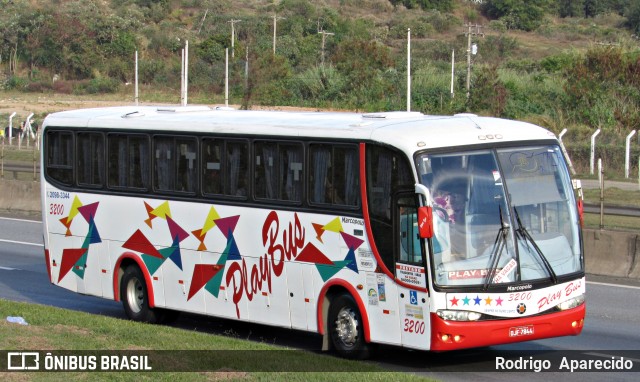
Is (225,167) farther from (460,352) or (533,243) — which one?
(533,243)

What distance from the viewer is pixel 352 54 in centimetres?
6309

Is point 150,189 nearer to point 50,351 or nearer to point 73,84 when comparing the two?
point 50,351

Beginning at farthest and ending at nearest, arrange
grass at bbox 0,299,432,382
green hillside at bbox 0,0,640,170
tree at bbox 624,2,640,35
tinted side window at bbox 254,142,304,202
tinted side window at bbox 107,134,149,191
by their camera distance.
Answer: tree at bbox 624,2,640,35
green hillside at bbox 0,0,640,170
tinted side window at bbox 107,134,149,191
tinted side window at bbox 254,142,304,202
grass at bbox 0,299,432,382

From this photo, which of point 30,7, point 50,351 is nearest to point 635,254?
point 50,351

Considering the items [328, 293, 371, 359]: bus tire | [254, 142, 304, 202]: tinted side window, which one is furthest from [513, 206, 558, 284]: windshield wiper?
[254, 142, 304, 202]: tinted side window

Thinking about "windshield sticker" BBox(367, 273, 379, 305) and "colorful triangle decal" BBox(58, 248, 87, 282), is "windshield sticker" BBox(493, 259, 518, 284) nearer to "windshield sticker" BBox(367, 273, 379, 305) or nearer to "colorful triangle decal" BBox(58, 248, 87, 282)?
"windshield sticker" BBox(367, 273, 379, 305)

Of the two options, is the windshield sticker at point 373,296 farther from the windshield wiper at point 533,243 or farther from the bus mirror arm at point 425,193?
the windshield wiper at point 533,243

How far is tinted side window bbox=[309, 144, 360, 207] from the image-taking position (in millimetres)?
12281

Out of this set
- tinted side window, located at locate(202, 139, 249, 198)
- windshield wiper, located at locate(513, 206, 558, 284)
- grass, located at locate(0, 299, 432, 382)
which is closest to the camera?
grass, located at locate(0, 299, 432, 382)

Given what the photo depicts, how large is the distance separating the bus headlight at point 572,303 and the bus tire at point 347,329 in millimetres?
2114

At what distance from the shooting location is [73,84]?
3273 inches

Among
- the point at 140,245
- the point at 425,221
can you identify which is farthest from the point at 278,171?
the point at 140,245

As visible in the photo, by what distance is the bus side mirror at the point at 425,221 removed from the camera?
432 inches

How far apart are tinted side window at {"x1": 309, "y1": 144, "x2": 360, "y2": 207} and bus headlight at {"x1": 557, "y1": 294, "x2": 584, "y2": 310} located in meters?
2.42
